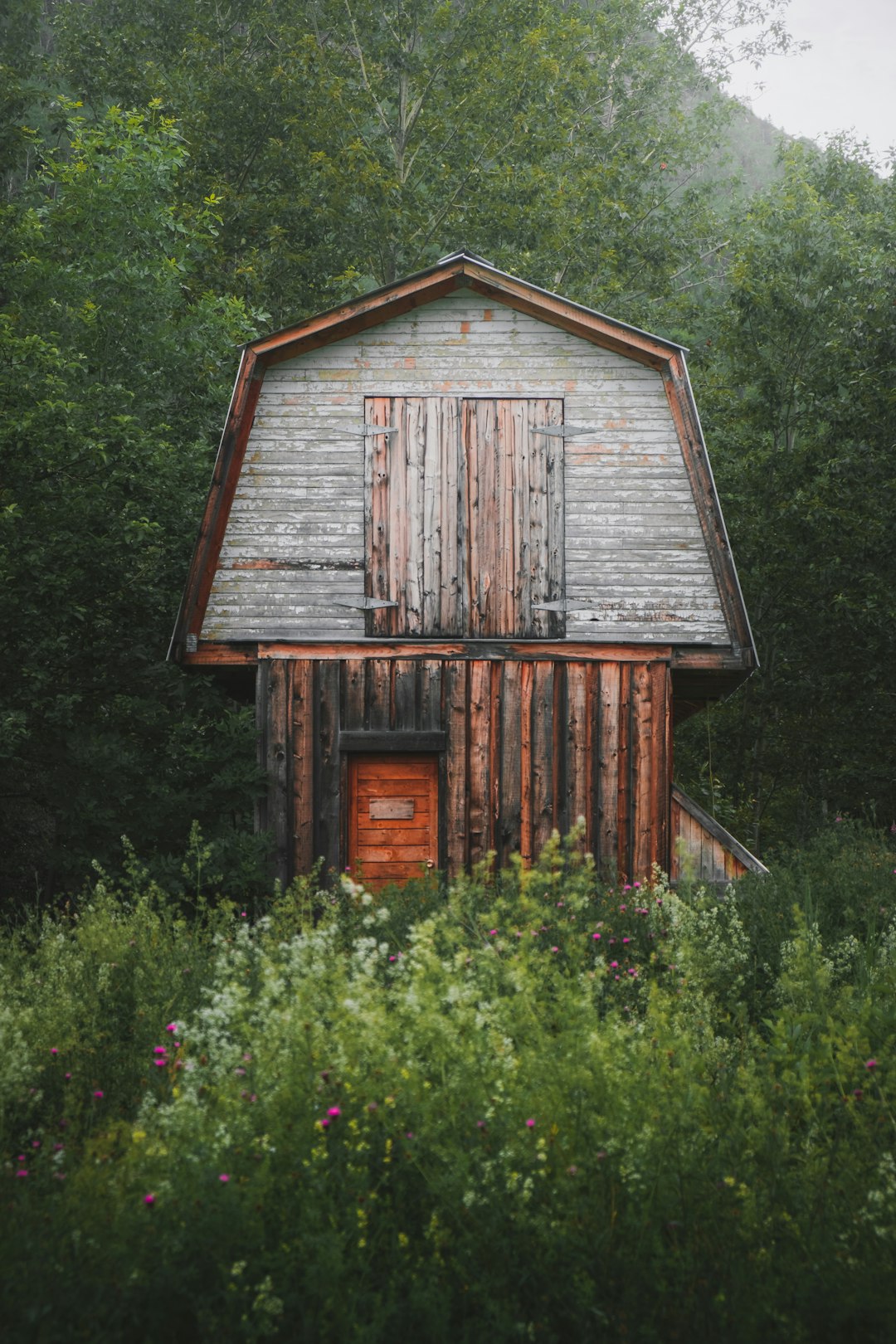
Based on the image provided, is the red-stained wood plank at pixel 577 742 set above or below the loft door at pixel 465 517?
below

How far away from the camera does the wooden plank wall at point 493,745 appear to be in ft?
31.7

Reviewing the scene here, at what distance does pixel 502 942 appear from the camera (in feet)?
15.9

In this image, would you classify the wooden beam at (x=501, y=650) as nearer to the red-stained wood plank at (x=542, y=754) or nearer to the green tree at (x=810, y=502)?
the red-stained wood plank at (x=542, y=754)

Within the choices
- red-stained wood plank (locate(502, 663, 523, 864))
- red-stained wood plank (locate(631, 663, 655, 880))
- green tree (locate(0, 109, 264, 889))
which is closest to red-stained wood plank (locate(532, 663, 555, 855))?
red-stained wood plank (locate(502, 663, 523, 864))

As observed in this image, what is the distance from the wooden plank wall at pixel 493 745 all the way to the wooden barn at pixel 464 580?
2 centimetres

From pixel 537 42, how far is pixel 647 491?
16.3 m

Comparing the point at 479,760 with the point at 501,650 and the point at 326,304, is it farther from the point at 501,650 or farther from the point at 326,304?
the point at 326,304

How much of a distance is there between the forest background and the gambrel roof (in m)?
1.59

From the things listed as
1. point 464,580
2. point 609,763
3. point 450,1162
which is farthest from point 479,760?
point 450,1162

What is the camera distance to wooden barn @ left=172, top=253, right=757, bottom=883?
972 cm

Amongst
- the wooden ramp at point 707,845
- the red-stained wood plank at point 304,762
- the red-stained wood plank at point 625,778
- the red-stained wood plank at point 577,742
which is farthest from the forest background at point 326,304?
the wooden ramp at point 707,845

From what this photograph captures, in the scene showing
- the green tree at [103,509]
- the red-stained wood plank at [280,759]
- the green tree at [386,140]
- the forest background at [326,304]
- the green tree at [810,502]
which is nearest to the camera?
the red-stained wood plank at [280,759]

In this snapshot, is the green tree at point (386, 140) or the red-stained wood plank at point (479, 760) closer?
the red-stained wood plank at point (479, 760)

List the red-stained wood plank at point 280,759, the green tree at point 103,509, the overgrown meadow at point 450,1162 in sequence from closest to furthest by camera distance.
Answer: the overgrown meadow at point 450,1162 < the red-stained wood plank at point 280,759 < the green tree at point 103,509
